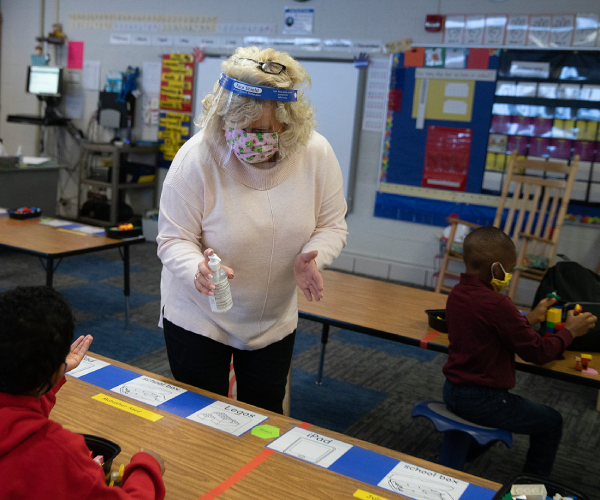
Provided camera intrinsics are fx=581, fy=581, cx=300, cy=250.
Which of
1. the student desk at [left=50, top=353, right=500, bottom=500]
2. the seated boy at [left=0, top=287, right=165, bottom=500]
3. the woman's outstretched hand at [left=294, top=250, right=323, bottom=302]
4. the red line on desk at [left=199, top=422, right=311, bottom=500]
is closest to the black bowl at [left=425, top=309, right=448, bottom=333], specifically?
the woman's outstretched hand at [left=294, top=250, right=323, bottom=302]

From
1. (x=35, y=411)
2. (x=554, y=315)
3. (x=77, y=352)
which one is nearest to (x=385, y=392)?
(x=554, y=315)

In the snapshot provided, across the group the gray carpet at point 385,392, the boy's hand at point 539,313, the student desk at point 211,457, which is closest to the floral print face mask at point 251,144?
the student desk at point 211,457

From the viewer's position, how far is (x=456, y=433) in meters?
1.73

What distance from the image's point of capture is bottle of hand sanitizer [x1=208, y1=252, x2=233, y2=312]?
1.17 meters

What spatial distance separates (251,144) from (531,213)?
3205 millimetres

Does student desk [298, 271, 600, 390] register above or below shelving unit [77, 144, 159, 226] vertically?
below

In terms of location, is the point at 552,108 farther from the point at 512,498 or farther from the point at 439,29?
the point at 512,498

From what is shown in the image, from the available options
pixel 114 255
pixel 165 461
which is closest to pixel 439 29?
pixel 114 255

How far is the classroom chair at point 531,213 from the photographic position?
3.87 metres

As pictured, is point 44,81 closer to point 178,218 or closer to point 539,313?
point 178,218

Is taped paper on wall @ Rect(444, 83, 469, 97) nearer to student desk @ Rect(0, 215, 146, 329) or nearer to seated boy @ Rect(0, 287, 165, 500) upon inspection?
student desk @ Rect(0, 215, 146, 329)

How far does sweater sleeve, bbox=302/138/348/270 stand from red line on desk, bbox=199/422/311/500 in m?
0.51

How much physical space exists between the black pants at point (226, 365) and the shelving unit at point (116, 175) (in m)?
4.75

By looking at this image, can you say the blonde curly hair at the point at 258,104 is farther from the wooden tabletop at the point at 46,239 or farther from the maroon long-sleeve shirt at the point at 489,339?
the wooden tabletop at the point at 46,239
